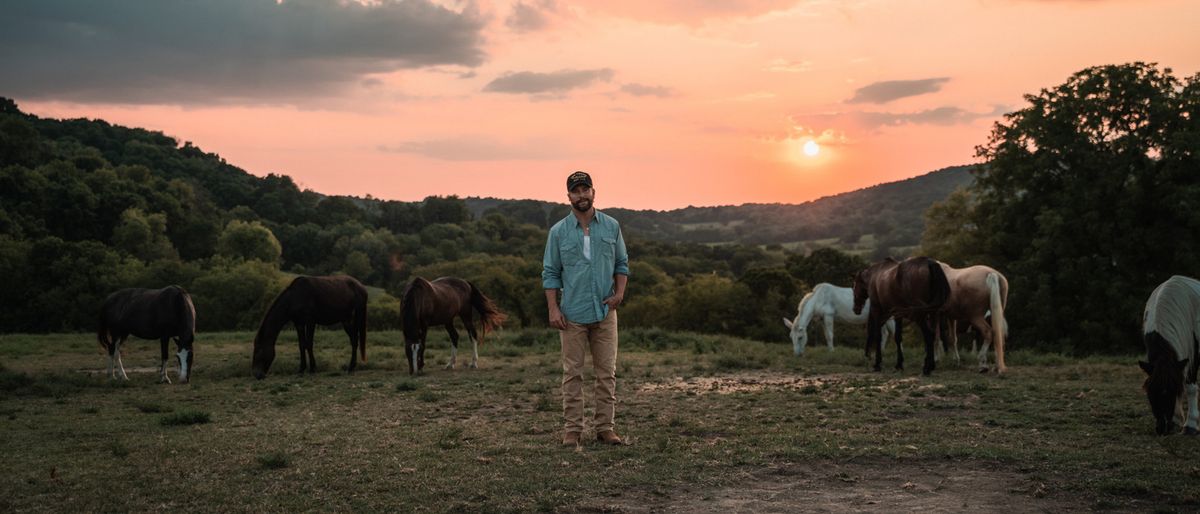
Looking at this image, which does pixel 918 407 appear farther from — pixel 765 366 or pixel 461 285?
pixel 461 285

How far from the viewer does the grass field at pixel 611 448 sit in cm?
597

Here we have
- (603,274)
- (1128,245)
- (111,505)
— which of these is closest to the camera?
(111,505)

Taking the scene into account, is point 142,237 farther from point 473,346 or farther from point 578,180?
point 578,180

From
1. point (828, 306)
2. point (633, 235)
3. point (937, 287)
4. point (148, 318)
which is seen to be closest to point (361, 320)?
point (148, 318)

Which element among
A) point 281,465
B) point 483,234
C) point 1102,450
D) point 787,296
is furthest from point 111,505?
point 483,234

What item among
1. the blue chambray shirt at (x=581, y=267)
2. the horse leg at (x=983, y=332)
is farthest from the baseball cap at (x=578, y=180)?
the horse leg at (x=983, y=332)

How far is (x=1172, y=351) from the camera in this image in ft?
26.9

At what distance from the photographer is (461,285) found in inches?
752

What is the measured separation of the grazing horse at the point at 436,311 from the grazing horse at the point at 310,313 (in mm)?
1210

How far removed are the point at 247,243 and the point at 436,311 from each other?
70354 millimetres

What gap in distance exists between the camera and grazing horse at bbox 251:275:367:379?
16156 mm

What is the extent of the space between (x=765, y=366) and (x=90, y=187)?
2968 inches

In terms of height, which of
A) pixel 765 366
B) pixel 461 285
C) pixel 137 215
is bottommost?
pixel 765 366

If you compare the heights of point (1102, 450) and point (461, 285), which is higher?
point (461, 285)
